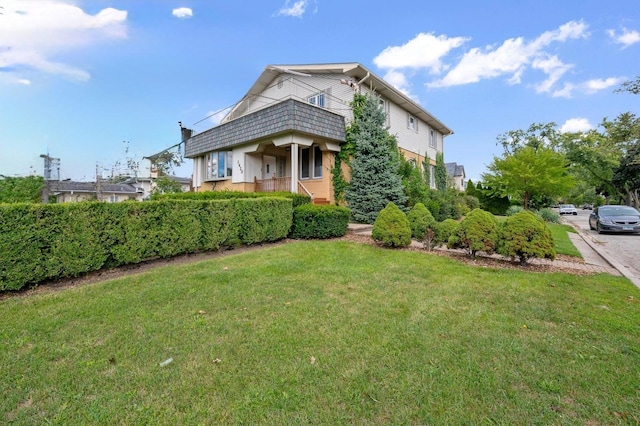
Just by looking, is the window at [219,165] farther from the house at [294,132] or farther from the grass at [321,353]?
the grass at [321,353]

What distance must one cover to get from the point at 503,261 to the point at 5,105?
13.7 meters

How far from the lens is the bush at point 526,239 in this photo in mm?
5965

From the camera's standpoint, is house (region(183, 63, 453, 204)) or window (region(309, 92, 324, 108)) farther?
window (region(309, 92, 324, 108))

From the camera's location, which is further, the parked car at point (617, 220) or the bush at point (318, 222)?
the parked car at point (617, 220)

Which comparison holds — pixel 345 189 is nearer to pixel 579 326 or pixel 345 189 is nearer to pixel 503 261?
pixel 503 261

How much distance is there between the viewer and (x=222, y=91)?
724 inches

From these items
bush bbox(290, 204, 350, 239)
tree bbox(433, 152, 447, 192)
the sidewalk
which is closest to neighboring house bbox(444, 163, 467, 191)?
tree bbox(433, 152, 447, 192)

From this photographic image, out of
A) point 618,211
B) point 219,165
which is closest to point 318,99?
point 219,165

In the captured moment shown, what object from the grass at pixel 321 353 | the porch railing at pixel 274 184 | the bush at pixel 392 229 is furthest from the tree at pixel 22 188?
the bush at pixel 392 229

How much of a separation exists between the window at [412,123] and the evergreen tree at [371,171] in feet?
19.6

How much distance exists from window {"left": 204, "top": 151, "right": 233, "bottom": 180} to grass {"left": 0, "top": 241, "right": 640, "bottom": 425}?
12.0m

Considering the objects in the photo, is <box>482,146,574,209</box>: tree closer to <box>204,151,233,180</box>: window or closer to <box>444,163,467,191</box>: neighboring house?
<box>204,151,233,180</box>: window

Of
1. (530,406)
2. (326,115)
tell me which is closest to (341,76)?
(326,115)

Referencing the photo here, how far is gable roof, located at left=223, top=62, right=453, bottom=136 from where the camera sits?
13828 mm
